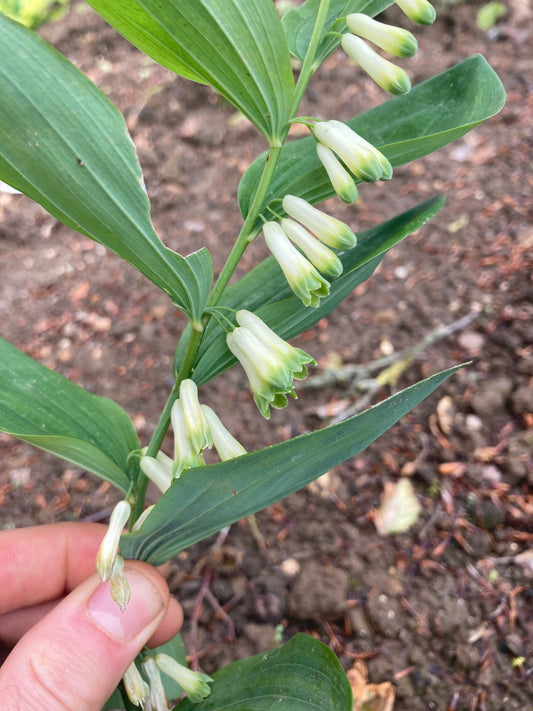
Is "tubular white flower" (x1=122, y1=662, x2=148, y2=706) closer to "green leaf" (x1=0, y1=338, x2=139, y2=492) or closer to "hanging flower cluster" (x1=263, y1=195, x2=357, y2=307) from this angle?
"green leaf" (x1=0, y1=338, x2=139, y2=492)

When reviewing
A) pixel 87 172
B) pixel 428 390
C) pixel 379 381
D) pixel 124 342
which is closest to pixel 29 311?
pixel 124 342

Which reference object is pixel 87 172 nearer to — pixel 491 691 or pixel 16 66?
pixel 16 66

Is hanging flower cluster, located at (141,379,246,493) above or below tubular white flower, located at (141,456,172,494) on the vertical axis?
above

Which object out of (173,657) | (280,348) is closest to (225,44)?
(280,348)

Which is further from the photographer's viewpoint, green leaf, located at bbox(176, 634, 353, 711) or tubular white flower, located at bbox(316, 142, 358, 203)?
green leaf, located at bbox(176, 634, 353, 711)

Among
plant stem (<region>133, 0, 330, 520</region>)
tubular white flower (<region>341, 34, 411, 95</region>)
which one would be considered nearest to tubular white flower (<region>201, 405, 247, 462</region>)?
plant stem (<region>133, 0, 330, 520</region>)

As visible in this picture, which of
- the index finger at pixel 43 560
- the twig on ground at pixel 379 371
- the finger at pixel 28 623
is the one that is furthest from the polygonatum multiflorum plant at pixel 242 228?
the twig on ground at pixel 379 371
